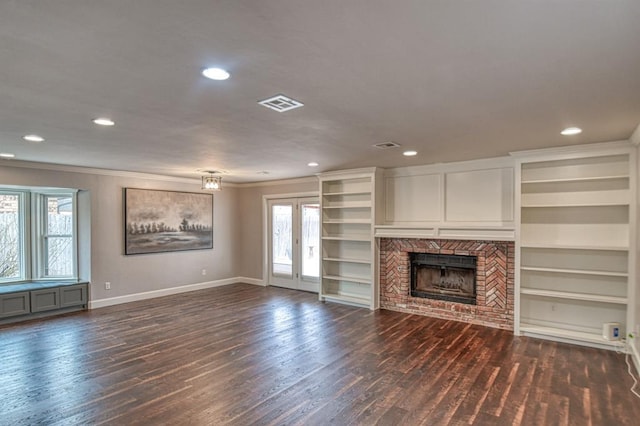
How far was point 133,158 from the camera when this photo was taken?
16.9 ft

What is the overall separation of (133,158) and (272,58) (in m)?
3.99

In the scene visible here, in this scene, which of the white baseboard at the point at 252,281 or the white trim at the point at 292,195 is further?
the white baseboard at the point at 252,281

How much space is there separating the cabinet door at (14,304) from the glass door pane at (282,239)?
4.40 meters

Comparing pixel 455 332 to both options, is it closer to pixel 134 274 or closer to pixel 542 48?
pixel 542 48

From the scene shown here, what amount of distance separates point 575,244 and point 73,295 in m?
7.57

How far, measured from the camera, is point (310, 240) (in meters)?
7.64

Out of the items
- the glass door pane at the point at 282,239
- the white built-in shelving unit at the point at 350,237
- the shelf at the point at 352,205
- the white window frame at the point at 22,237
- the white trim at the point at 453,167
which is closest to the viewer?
the white trim at the point at 453,167

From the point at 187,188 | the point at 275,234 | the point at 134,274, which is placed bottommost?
the point at 134,274

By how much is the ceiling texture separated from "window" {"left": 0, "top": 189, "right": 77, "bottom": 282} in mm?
3013

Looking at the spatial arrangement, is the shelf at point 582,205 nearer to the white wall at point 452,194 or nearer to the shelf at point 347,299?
the white wall at point 452,194

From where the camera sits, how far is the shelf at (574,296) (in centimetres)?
421

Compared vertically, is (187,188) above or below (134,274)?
above

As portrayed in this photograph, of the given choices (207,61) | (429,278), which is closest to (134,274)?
(429,278)

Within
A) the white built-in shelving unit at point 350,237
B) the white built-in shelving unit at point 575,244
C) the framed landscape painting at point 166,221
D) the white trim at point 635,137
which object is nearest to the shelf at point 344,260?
the white built-in shelving unit at point 350,237
